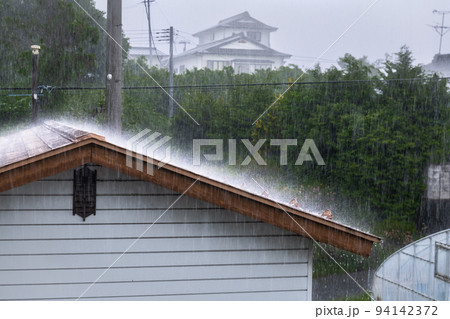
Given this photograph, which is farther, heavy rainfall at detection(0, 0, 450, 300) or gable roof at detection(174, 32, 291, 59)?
gable roof at detection(174, 32, 291, 59)

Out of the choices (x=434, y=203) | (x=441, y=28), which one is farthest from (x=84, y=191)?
(x=441, y=28)

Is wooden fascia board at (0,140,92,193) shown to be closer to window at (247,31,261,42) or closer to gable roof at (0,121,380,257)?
gable roof at (0,121,380,257)

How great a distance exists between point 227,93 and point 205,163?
2333 mm

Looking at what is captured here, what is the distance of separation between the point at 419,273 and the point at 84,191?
20.6 ft

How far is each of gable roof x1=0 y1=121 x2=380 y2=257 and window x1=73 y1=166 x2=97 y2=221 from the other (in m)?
0.19

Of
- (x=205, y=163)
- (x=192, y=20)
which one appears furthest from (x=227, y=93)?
(x=192, y=20)

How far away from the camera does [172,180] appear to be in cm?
371

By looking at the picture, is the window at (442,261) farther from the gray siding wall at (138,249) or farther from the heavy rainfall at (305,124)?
the gray siding wall at (138,249)

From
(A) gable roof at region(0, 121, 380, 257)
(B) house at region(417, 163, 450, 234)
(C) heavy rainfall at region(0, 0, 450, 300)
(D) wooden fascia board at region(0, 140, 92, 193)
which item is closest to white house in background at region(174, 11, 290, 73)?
(C) heavy rainfall at region(0, 0, 450, 300)

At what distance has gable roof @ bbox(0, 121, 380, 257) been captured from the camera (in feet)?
11.6

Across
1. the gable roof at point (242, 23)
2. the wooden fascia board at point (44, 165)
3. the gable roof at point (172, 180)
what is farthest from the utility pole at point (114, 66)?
the gable roof at point (242, 23)

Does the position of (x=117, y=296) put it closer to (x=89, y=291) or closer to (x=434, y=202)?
(x=89, y=291)

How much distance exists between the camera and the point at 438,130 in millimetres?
11836

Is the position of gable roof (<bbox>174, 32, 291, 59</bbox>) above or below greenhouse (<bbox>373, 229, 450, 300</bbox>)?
above
